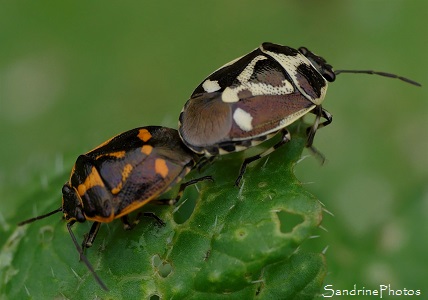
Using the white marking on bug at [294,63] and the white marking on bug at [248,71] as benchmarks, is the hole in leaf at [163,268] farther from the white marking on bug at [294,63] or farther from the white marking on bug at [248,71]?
the white marking on bug at [294,63]

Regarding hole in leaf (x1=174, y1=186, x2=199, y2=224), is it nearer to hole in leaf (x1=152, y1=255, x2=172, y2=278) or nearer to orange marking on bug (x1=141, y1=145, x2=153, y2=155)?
hole in leaf (x1=152, y1=255, x2=172, y2=278)

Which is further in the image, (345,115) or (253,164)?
(345,115)

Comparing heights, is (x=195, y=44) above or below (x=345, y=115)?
above

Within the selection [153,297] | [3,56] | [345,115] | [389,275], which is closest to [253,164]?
[153,297]

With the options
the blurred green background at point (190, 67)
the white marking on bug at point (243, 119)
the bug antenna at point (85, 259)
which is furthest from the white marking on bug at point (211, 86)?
the blurred green background at point (190, 67)

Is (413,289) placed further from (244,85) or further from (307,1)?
(307,1)

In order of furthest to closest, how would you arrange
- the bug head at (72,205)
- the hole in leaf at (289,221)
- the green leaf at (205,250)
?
the bug head at (72,205), the hole in leaf at (289,221), the green leaf at (205,250)

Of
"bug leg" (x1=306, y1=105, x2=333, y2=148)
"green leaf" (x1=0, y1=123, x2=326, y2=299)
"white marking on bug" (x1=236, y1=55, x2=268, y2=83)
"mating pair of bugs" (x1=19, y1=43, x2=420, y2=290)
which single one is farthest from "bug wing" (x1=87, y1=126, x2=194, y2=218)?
"bug leg" (x1=306, y1=105, x2=333, y2=148)
